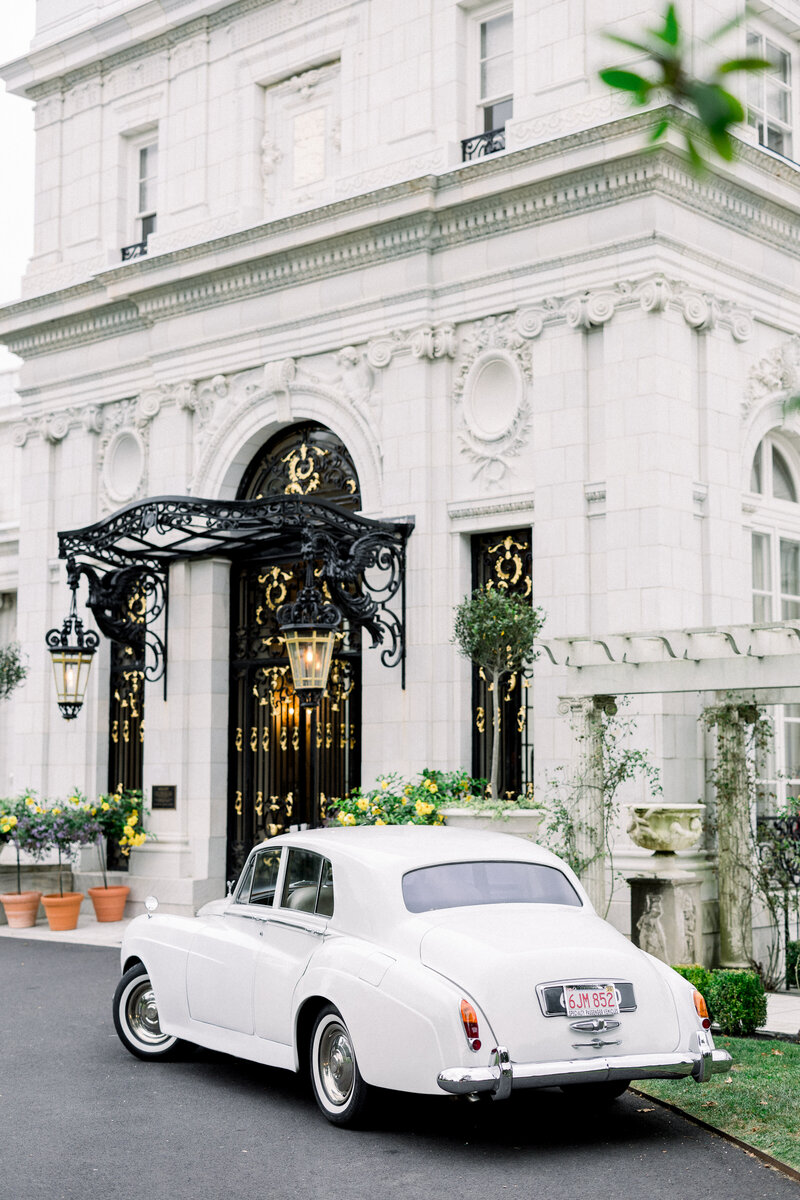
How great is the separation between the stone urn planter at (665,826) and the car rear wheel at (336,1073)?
5.23m

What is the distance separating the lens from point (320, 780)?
17625 millimetres

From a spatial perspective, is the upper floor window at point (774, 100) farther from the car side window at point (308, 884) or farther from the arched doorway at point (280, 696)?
the car side window at point (308, 884)

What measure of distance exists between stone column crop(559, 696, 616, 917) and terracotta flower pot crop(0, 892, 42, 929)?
881cm

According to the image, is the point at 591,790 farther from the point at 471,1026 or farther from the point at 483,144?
the point at 483,144

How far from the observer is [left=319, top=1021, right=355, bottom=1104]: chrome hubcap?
7473mm

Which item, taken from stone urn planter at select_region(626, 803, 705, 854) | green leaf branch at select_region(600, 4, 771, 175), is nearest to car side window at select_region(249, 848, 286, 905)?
stone urn planter at select_region(626, 803, 705, 854)

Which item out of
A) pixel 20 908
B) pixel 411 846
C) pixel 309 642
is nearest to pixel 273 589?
pixel 309 642

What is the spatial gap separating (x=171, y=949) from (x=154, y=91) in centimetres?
1477

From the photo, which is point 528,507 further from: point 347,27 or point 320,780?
point 347,27

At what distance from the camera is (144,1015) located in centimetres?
959

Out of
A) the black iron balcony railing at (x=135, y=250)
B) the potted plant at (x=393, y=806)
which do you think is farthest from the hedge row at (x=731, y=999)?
the black iron balcony railing at (x=135, y=250)

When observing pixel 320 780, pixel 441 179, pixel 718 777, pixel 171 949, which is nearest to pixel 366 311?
pixel 441 179

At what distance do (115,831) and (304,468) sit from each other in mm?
5364

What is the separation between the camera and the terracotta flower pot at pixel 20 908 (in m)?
18.4
